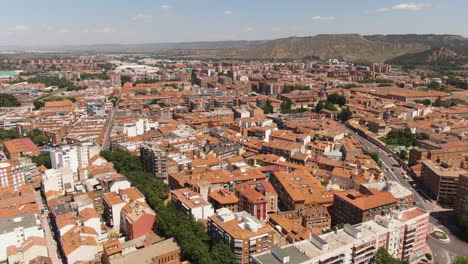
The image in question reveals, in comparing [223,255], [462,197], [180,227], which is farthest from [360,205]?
[180,227]

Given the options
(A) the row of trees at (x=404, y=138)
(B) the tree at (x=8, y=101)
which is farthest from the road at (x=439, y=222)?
(B) the tree at (x=8, y=101)

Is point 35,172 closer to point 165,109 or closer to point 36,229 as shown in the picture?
point 36,229

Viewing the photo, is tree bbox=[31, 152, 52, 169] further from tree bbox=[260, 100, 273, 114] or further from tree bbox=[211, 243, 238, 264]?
tree bbox=[260, 100, 273, 114]

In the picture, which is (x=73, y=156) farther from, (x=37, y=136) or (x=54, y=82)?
(x=54, y=82)

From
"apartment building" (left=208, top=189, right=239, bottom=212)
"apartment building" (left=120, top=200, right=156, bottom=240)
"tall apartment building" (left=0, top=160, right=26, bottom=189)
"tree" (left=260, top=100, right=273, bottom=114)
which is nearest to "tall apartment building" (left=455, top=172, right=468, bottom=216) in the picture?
"apartment building" (left=208, top=189, right=239, bottom=212)

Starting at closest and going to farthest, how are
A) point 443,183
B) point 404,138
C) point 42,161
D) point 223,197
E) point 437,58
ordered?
point 223,197
point 443,183
point 42,161
point 404,138
point 437,58

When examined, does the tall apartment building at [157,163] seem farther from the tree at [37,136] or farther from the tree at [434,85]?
the tree at [434,85]
